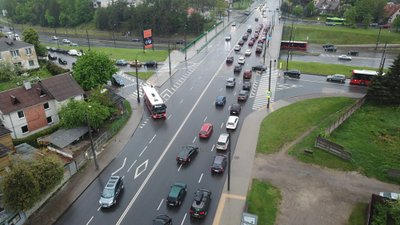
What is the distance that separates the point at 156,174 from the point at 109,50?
7034 centimetres

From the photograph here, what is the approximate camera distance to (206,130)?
1813 inches

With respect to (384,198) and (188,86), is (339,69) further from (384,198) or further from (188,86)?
(384,198)

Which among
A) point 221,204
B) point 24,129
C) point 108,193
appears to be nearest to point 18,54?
point 24,129

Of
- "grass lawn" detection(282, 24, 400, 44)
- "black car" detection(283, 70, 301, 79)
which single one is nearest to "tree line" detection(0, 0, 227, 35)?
"grass lawn" detection(282, 24, 400, 44)

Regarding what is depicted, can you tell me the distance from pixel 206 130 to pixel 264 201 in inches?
604

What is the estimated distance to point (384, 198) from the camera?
31578mm

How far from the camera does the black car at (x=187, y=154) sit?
40.0m

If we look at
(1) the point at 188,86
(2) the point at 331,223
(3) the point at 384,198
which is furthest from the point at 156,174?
(1) the point at 188,86

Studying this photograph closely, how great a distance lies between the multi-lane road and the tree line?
2056 inches

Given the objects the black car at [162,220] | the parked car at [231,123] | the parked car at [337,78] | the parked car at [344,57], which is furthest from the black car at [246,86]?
the parked car at [344,57]

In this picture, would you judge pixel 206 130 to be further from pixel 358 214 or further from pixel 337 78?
pixel 337 78

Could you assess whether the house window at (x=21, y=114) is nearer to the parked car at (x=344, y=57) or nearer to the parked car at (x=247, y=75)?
the parked car at (x=247, y=75)

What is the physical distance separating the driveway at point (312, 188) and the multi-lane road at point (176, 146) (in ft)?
19.9

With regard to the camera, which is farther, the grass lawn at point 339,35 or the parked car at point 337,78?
the grass lawn at point 339,35
